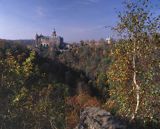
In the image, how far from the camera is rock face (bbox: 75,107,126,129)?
893 cm

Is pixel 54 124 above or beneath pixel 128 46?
beneath

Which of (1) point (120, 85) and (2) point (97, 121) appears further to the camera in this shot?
(1) point (120, 85)

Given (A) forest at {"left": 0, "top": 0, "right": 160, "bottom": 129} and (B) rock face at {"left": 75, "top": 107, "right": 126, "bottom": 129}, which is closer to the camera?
(B) rock face at {"left": 75, "top": 107, "right": 126, "bottom": 129}

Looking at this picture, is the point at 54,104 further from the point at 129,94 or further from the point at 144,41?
the point at 144,41

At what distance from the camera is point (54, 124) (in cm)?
1320

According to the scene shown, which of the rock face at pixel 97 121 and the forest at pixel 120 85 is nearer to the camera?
the rock face at pixel 97 121

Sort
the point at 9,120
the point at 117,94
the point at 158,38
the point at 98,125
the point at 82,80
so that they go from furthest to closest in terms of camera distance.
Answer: the point at 82,80
the point at 117,94
the point at 158,38
the point at 9,120
the point at 98,125

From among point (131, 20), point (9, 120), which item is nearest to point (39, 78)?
point (9, 120)

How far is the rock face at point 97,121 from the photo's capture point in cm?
893

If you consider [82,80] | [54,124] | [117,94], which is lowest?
[82,80]

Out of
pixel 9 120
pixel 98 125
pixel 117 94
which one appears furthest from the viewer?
pixel 117 94

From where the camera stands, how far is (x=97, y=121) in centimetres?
919

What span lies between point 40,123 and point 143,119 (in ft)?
11.9

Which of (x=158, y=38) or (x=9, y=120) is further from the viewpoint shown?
(x=158, y=38)
